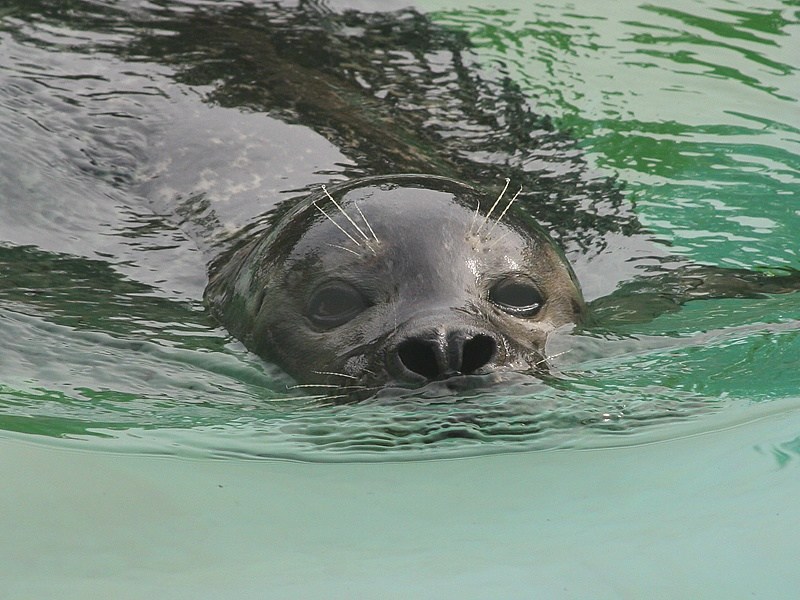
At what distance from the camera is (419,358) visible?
13.8 ft

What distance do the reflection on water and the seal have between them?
→ 13 centimetres

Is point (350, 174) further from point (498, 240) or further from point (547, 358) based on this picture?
point (547, 358)

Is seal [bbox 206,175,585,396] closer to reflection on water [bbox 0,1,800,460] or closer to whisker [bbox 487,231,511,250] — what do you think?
whisker [bbox 487,231,511,250]

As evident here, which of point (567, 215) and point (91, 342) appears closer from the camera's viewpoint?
point (91, 342)

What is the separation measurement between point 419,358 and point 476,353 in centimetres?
17

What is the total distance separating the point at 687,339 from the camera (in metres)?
5.12

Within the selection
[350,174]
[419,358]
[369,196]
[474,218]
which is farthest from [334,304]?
[350,174]

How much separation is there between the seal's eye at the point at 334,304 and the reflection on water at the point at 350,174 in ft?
0.90

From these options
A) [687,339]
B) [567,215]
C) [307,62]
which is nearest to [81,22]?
[307,62]

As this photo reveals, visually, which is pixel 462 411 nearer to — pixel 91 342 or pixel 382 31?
pixel 91 342

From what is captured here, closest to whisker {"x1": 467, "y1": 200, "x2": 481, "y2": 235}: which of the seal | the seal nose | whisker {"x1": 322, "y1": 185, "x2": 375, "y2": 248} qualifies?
the seal

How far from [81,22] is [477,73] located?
7.69 ft

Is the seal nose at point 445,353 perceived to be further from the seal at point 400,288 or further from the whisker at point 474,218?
the whisker at point 474,218

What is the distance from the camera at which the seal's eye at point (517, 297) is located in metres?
4.84
